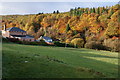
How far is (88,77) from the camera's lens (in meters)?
6.81

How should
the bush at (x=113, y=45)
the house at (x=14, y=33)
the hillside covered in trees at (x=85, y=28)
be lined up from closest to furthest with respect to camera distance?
the bush at (x=113, y=45)
the hillside covered in trees at (x=85, y=28)
the house at (x=14, y=33)

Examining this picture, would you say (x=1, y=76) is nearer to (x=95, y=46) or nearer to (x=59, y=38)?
(x=95, y=46)

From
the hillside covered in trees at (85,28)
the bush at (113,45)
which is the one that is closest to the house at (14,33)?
the hillside covered in trees at (85,28)

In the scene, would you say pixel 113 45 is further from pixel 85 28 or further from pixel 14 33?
pixel 14 33

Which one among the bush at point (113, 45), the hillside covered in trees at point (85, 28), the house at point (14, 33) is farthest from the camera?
the house at point (14, 33)

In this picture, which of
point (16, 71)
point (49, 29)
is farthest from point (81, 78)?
point (49, 29)

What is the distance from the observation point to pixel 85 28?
239ft

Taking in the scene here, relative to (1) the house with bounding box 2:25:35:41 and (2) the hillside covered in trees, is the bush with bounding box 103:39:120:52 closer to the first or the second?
(2) the hillside covered in trees

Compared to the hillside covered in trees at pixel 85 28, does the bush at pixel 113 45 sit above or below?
below

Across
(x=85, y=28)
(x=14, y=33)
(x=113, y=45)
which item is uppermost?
(x=85, y=28)

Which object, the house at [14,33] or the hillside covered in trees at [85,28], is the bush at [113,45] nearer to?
the hillside covered in trees at [85,28]

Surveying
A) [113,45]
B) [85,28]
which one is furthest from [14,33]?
[113,45]

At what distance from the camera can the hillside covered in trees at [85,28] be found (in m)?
55.7

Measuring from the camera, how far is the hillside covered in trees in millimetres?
55681
